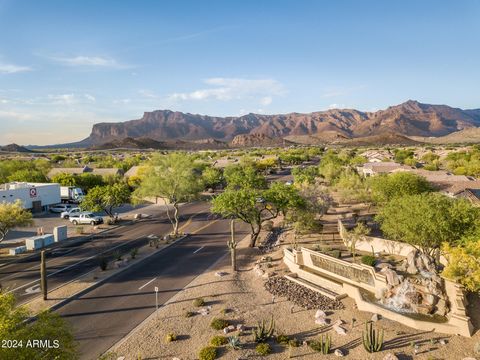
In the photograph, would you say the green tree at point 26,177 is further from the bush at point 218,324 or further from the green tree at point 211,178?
the bush at point 218,324

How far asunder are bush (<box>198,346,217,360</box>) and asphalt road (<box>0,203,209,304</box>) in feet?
43.4

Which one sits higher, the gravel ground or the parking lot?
the parking lot

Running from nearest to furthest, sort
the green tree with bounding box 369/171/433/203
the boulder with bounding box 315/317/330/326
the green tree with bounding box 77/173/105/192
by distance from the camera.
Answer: the boulder with bounding box 315/317/330/326 → the green tree with bounding box 369/171/433/203 → the green tree with bounding box 77/173/105/192

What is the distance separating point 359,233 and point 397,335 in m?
13.7

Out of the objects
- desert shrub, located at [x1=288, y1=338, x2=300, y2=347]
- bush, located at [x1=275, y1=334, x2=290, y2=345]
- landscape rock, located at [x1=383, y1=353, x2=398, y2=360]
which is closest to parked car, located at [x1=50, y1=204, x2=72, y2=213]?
bush, located at [x1=275, y1=334, x2=290, y2=345]

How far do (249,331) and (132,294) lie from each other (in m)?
8.94

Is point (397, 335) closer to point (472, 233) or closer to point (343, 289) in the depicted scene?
point (343, 289)

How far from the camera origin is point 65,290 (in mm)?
23797

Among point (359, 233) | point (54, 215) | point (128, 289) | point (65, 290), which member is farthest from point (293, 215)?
point (54, 215)

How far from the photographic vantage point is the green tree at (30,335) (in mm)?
9827

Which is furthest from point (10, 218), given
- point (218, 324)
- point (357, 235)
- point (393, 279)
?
point (393, 279)

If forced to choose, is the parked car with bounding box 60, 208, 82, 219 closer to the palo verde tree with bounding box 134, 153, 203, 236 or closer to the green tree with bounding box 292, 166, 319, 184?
the palo verde tree with bounding box 134, 153, 203, 236

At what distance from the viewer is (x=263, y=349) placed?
1667 cm

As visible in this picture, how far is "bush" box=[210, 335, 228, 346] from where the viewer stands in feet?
56.1
